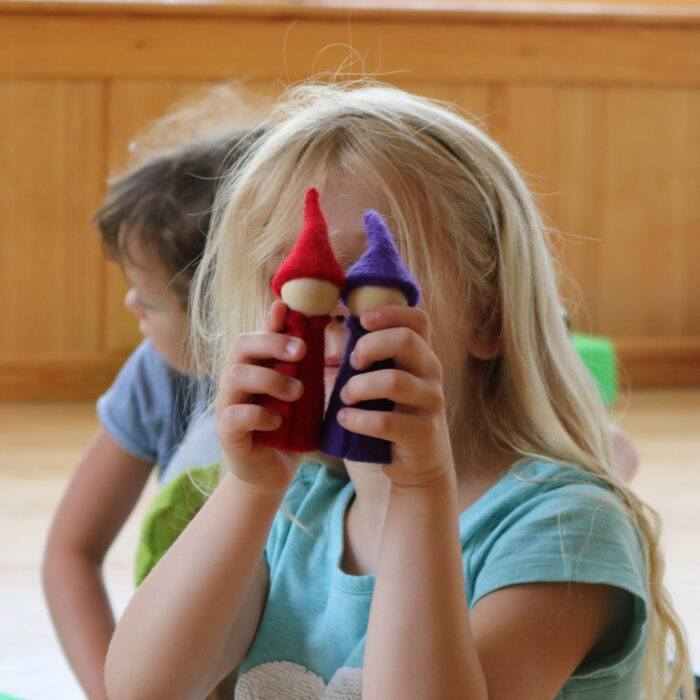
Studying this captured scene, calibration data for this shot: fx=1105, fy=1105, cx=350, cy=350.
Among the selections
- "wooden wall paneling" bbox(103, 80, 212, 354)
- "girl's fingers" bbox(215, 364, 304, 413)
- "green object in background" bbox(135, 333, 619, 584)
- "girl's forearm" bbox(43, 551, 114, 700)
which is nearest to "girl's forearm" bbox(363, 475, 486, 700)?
"girl's fingers" bbox(215, 364, 304, 413)

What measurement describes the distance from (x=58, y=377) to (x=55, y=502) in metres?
0.86

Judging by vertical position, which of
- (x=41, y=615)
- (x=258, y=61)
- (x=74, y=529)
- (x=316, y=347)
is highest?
(x=258, y=61)

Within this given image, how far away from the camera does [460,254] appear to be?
33.2 inches

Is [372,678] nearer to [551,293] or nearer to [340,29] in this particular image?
[551,293]

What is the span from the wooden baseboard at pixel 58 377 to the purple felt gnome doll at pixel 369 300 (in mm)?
2474

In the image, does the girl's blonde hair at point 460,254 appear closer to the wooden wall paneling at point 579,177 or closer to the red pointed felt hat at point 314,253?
the red pointed felt hat at point 314,253

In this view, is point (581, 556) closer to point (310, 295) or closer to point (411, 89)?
point (310, 295)

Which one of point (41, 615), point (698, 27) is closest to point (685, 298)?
point (698, 27)

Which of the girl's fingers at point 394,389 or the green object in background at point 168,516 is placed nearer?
the girl's fingers at point 394,389

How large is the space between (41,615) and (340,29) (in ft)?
6.27

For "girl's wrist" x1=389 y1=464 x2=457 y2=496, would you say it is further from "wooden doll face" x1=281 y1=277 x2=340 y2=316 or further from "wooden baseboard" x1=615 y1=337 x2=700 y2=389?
"wooden baseboard" x1=615 y1=337 x2=700 y2=389

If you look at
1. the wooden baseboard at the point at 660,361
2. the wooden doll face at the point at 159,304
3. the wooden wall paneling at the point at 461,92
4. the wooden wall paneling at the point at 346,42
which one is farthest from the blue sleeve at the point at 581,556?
the wooden baseboard at the point at 660,361

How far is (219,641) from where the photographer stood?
32.4 inches

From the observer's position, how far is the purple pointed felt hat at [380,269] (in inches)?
24.8
